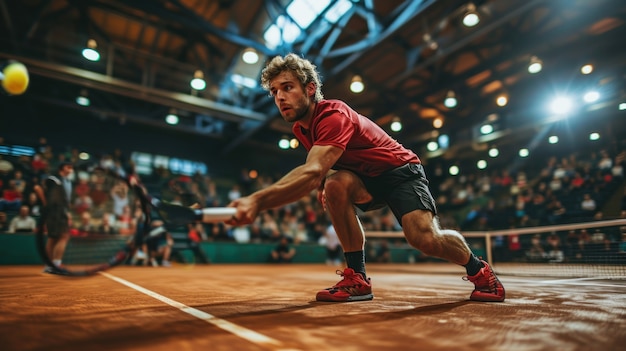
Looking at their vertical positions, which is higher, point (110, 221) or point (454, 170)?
point (454, 170)

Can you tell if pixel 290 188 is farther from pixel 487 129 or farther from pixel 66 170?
pixel 487 129

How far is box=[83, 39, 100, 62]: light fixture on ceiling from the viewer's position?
9094 mm

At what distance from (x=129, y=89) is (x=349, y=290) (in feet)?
32.7

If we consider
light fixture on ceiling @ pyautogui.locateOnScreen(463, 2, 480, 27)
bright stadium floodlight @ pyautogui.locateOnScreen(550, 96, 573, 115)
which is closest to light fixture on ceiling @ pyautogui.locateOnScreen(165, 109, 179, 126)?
light fixture on ceiling @ pyautogui.locateOnScreen(463, 2, 480, 27)

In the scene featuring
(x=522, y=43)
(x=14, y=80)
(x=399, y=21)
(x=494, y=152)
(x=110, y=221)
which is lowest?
(x=110, y=221)

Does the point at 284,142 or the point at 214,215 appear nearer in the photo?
the point at 214,215

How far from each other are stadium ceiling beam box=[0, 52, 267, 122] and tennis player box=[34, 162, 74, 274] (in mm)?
5780

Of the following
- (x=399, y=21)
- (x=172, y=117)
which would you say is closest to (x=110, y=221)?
(x=399, y=21)

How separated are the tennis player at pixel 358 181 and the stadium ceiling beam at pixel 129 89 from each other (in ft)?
30.0

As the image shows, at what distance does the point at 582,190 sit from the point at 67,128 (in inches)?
698

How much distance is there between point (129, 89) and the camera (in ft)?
34.1

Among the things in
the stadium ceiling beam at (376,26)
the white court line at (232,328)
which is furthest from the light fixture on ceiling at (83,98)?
the white court line at (232,328)

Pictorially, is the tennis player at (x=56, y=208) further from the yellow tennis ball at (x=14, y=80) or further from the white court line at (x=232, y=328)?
the white court line at (x=232, y=328)

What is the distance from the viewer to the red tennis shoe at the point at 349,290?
2.61 m
